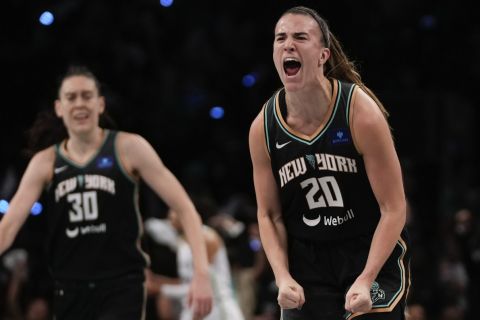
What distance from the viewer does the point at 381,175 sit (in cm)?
389

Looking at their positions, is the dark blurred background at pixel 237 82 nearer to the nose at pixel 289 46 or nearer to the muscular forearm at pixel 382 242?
the nose at pixel 289 46

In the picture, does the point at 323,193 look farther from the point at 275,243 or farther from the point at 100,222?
the point at 100,222

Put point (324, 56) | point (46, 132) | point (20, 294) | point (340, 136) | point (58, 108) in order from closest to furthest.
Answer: point (340, 136), point (324, 56), point (58, 108), point (46, 132), point (20, 294)

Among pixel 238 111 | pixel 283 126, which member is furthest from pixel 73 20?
pixel 283 126

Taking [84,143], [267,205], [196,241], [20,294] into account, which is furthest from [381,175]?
[20,294]

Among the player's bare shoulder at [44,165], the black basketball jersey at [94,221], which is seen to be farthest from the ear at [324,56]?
the player's bare shoulder at [44,165]

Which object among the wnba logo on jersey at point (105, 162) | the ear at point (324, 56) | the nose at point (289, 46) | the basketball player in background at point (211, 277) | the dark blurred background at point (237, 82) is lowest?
the basketball player in background at point (211, 277)

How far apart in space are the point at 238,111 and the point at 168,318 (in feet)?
10.7

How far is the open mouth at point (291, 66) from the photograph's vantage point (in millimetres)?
3977

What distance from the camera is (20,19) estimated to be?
32.0 feet

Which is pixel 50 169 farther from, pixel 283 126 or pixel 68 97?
pixel 283 126

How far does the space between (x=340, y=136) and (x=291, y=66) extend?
0.35 meters

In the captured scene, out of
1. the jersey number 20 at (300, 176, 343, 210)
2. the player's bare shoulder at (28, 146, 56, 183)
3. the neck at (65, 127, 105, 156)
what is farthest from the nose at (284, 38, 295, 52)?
the player's bare shoulder at (28, 146, 56, 183)

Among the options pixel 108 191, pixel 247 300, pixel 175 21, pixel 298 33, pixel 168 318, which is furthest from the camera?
pixel 175 21
